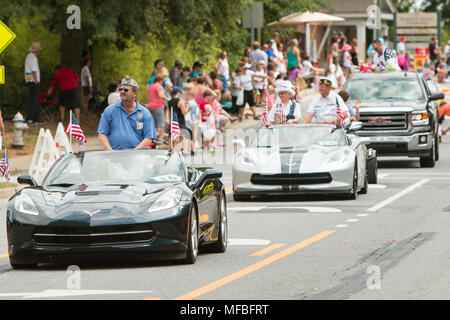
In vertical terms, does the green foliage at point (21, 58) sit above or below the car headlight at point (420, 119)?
above

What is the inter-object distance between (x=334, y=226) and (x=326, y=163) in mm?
3237

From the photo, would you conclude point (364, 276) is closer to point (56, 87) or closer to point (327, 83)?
point (327, 83)

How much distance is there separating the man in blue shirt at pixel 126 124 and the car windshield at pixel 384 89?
11.9m

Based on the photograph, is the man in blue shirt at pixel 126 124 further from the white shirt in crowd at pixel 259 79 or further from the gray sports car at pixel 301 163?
the white shirt in crowd at pixel 259 79

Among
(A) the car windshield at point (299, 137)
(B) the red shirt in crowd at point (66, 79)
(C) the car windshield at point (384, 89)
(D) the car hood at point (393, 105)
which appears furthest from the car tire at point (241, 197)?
(B) the red shirt in crowd at point (66, 79)

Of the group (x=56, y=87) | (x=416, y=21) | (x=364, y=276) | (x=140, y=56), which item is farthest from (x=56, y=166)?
(x=416, y=21)

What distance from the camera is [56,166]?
476 inches

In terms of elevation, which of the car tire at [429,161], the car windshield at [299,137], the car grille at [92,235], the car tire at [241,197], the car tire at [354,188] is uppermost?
the car windshield at [299,137]

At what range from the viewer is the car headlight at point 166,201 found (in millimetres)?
10914

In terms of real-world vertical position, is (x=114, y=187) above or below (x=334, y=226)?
above

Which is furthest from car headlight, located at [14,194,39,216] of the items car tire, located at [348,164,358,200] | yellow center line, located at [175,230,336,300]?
car tire, located at [348,164,358,200]

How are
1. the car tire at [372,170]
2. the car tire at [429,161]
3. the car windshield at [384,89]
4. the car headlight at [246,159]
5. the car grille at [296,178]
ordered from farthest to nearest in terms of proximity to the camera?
the car windshield at [384,89]
the car tire at [429,161]
the car tire at [372,170]
the car headlight at [246,159]
the car grille at [296,178]

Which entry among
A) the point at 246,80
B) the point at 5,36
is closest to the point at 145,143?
the point at 5,36
